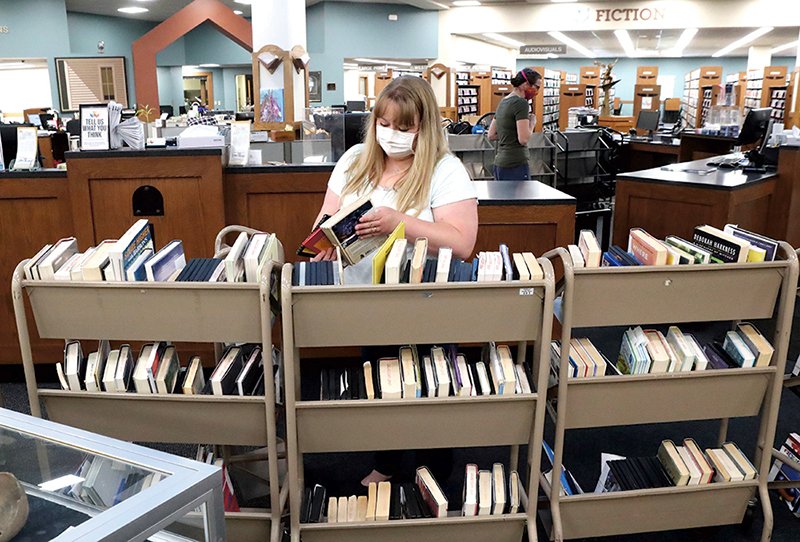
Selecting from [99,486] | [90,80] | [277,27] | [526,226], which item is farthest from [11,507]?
[90,80]

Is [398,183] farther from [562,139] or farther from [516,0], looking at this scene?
[516,0]

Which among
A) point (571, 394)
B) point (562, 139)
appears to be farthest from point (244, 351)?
point (562, 139)

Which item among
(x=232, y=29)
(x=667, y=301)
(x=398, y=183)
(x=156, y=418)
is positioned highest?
(x=232, y=29)

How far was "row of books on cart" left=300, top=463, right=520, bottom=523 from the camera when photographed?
6.50 ft

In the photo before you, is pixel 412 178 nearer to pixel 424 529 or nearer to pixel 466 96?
pixel 424 529

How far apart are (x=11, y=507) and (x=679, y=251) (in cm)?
178

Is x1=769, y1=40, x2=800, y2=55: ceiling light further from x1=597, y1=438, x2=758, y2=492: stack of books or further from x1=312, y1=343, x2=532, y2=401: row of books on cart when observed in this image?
x1=312, y1=343, x2=532, y2=401: row of books on cart

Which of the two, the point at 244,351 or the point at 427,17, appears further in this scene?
the point at 427,17

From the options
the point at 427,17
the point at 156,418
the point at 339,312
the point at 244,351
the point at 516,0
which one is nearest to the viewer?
the point at 339,312

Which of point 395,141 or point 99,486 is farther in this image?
point 395,141

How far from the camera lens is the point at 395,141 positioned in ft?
6.95

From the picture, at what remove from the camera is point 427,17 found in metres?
16.8

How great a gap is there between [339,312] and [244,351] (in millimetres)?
508

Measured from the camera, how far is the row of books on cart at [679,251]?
6.35 feet
